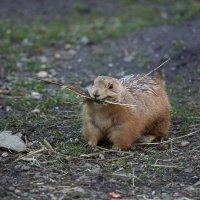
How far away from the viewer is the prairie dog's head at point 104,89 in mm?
6344

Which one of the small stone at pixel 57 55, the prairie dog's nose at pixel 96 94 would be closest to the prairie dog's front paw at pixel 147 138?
the prairie dog's nose at pixel 96 94

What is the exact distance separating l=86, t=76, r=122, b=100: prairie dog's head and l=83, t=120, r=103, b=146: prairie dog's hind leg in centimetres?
48

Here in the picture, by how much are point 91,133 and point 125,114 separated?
1.46ft

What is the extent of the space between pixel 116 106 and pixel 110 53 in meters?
5.29

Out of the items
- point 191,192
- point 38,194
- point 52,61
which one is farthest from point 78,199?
point 52,61

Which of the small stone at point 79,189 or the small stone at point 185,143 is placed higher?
the small stone at point 185,143

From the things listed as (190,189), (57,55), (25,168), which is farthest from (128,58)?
(190,189)

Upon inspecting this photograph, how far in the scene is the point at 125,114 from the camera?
6730 millimetres

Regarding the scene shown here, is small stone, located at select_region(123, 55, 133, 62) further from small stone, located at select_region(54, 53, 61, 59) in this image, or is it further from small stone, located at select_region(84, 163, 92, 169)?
small stone, located at select_region(84, 163, 92, 169)

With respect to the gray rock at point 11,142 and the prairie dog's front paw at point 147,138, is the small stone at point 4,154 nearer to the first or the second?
the gray rock at point 11,142

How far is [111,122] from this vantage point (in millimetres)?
6715

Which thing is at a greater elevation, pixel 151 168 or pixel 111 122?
pixel 111 122

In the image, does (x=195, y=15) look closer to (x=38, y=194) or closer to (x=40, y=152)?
(x=40, y=152)

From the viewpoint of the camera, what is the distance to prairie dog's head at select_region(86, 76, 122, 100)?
6344 mm
